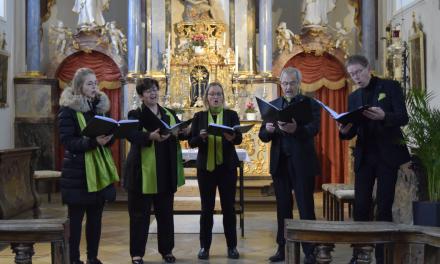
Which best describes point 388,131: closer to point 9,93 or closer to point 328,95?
point 328,95

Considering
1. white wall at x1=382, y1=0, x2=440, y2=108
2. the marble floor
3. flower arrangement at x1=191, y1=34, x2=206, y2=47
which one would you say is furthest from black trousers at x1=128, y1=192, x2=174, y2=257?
flower arrangement at x1=191, y1=34, x2=206, y2=47

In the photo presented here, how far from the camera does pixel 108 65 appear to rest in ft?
36.1

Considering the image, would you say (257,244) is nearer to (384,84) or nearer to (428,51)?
(384,84)

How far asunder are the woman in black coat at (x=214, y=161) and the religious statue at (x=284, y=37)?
5.83 m

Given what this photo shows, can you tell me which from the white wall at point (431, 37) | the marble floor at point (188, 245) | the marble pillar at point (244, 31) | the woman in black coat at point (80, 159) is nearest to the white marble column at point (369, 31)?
the white wall at point (431, 37)

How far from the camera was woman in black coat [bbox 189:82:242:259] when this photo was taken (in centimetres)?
486

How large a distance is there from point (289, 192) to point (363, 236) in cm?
143

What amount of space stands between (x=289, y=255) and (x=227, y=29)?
7502mm

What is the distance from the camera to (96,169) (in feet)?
14.3

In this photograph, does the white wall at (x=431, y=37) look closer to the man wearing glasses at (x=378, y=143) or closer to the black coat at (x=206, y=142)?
the black coat at (x=206, y=142)

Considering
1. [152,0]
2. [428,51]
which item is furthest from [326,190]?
[152,0]

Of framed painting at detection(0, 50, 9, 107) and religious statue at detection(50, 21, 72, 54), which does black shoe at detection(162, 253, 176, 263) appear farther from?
religious statue at detection(50, 21, 72, 54)

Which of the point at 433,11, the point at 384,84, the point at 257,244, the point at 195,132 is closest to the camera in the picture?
the point at 384,84

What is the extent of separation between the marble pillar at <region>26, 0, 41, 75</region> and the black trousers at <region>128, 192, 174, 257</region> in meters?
6.47
